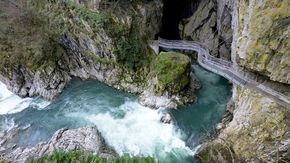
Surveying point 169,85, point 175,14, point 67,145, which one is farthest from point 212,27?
point 67,145

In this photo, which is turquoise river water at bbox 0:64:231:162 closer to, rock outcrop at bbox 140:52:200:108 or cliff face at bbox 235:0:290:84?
rock outcrop at bbox 140:52:200:108

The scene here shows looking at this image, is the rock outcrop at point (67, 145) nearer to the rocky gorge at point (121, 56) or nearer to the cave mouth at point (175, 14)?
the rocky gorge at point (121, 56)

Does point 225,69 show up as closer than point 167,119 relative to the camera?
No

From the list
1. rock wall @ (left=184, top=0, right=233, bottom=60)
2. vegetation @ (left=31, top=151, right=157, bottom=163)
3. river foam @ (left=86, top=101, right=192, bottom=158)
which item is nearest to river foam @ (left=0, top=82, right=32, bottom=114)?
river foam @ (left=86, top=101, right=192, bottom=158)

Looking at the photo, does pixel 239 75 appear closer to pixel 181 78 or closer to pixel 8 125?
pixel 181 78

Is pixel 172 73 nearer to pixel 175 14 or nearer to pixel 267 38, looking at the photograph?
pixel 267 38
